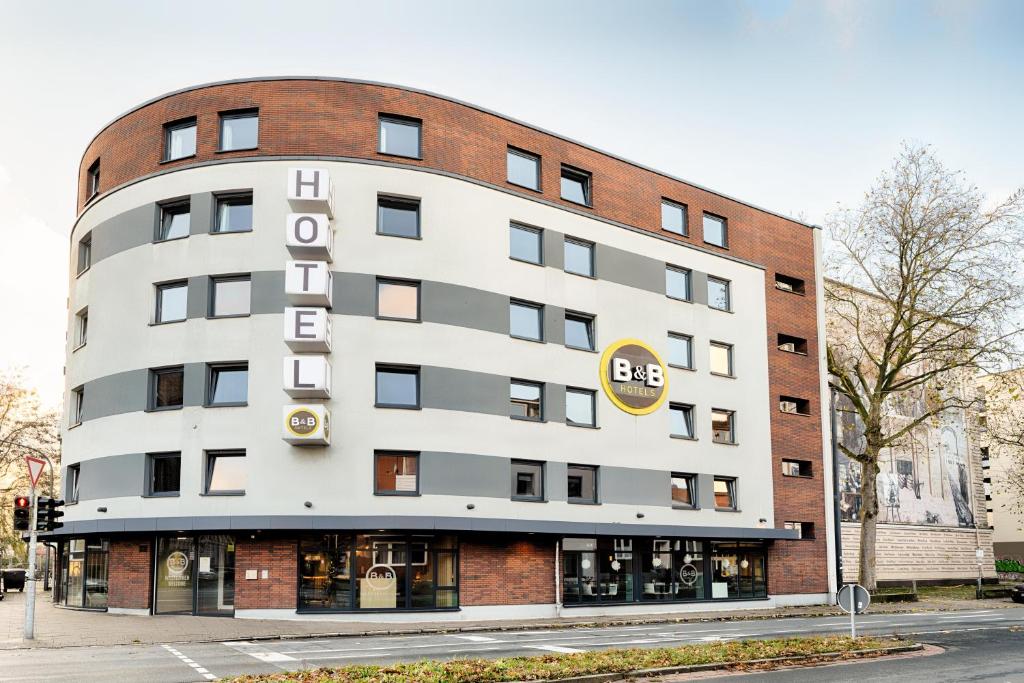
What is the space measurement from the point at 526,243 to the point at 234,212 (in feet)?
32.7

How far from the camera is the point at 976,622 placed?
93.9 ft

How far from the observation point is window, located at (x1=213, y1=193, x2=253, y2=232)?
3170 centimetres

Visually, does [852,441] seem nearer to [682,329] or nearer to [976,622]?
[682,329]

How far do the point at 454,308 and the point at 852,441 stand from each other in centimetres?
2435

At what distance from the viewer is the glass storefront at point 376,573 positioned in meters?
29.2

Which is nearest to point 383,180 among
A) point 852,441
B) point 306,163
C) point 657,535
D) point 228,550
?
point 306,163

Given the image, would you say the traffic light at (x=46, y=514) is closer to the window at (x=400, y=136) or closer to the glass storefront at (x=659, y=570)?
the window at (x=400, y=136)

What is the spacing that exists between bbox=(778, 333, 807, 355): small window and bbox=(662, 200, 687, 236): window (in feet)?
23.4

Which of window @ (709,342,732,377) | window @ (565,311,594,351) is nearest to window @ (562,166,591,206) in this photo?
window @ (565,311,594,351)

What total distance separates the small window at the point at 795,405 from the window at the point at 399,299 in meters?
18.1

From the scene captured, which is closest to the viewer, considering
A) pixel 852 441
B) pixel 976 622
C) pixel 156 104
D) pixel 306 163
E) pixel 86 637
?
pixel 86 637

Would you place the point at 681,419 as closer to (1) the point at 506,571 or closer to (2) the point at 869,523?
(1) the point at 506,571

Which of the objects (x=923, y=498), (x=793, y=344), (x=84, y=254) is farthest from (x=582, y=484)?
(x=923, y=498)

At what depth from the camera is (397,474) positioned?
30.6 metres
